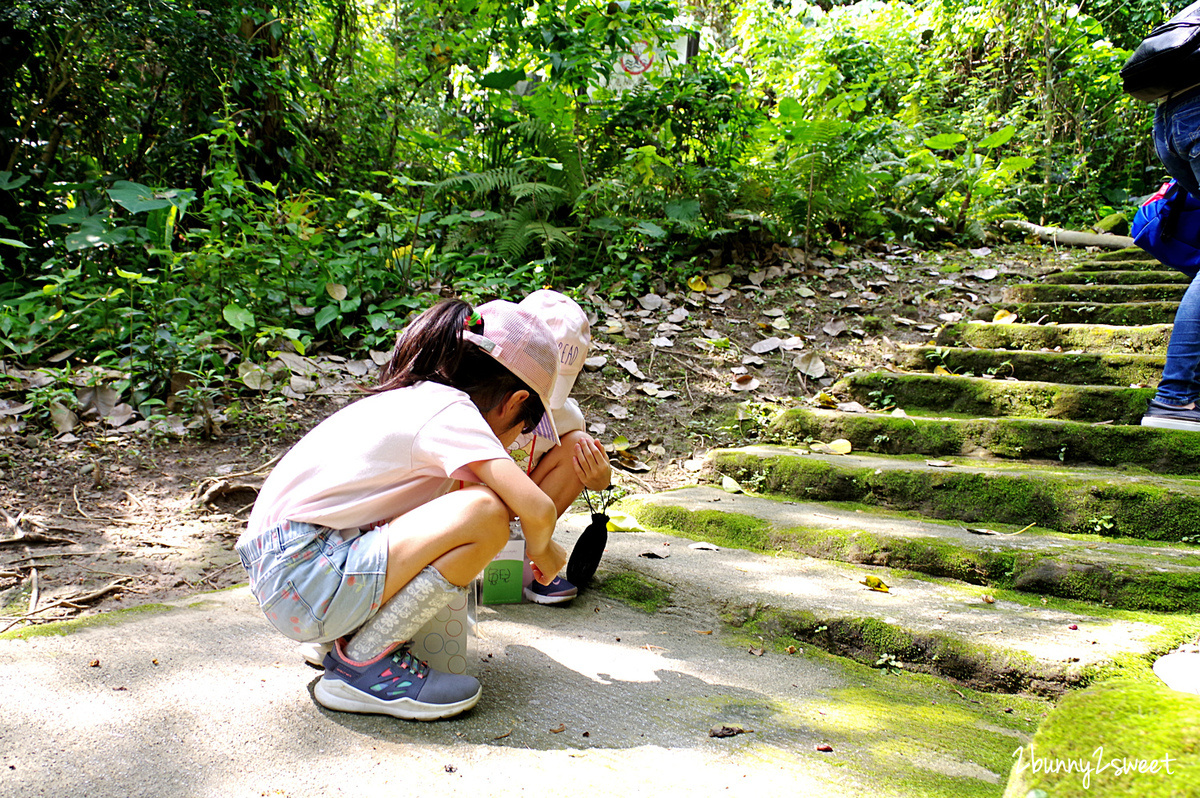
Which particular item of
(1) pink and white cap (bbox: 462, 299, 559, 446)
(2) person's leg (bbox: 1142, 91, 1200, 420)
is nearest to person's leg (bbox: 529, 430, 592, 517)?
(1) pink and white cap (bbox: 462, 299, 559, 446)

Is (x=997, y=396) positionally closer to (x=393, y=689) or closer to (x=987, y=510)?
(x=987, y=510)

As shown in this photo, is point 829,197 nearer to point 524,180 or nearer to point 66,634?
point 524,180

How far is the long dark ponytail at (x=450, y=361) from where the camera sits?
5.32ft

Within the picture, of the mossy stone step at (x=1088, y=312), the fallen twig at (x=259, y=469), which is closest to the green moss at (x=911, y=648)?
the fallen twig at (x=259, y=469)

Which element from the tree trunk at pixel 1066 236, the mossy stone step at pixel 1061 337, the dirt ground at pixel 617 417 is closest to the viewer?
the dirt ground at pixel 617 417

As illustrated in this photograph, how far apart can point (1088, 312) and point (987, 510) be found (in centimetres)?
221

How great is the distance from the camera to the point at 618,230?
4852 millimetres

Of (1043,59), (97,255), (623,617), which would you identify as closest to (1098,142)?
(1043,59)

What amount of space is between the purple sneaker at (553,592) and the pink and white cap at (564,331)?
20.3 inches

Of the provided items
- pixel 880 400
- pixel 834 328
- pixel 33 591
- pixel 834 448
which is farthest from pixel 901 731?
pixel 834 328

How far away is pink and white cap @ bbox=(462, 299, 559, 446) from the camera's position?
1.62 m

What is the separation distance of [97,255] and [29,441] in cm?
164

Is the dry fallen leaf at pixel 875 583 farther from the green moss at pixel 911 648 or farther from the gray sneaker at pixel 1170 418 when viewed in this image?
the gray sneaker at pixel 1170 418

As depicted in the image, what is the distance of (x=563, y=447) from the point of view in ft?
6.97
